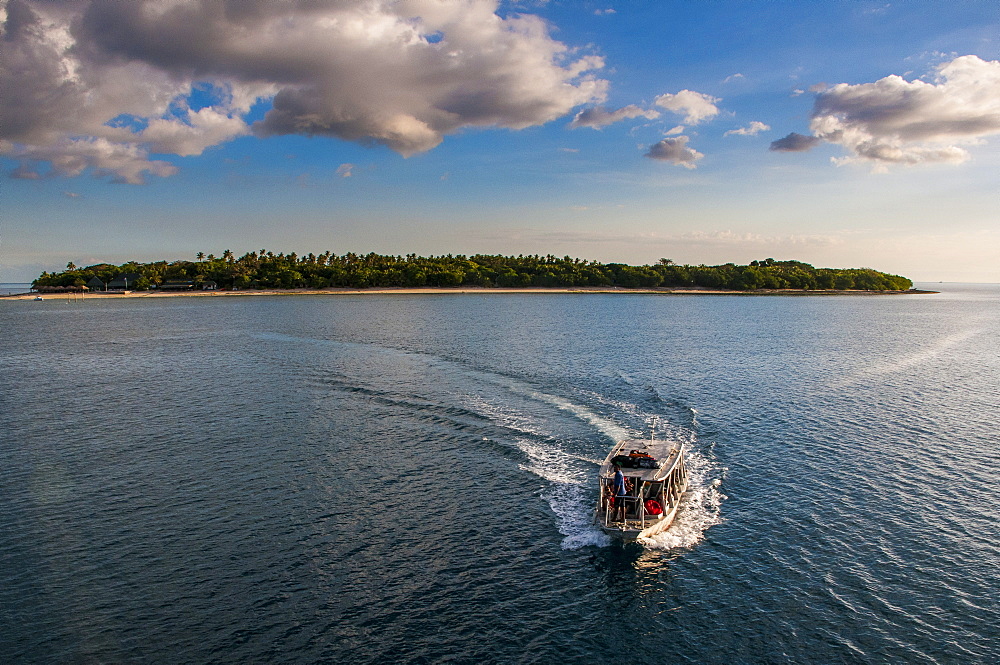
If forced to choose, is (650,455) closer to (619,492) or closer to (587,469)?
(619,492)

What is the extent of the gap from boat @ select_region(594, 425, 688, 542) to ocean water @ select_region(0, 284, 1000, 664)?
1.17 m

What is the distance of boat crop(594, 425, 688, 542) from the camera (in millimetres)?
37031

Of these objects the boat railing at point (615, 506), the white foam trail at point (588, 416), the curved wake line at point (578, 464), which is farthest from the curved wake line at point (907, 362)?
the boat railing at point (615, 506)

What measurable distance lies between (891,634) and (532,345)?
8983 centimetres

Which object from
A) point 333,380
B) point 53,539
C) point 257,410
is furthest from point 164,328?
point 53,539

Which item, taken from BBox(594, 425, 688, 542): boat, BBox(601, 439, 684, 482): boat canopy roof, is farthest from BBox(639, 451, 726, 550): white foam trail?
BBox(601, 439, 684, 482): boat canopy roof

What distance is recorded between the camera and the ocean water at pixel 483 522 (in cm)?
2797

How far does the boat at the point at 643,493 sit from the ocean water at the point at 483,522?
1.17m

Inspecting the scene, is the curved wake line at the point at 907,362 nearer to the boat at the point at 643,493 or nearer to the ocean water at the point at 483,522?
the ocean water at the point at 483,522

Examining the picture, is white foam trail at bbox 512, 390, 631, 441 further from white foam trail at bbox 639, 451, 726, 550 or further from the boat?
the boat

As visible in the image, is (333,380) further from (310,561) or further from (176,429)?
(310,561)

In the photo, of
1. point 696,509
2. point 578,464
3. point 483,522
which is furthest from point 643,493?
point 578,464

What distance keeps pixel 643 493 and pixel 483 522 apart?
10606 millimetres

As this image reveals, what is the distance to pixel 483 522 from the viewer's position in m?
39.1
